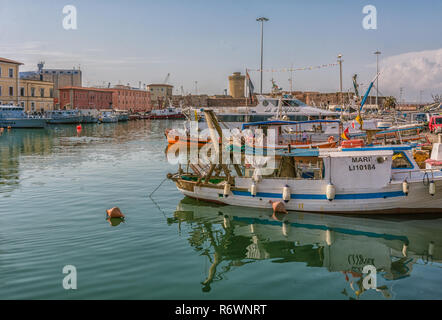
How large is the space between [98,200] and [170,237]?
6.29 metres

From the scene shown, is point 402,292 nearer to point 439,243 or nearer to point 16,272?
point 439,243

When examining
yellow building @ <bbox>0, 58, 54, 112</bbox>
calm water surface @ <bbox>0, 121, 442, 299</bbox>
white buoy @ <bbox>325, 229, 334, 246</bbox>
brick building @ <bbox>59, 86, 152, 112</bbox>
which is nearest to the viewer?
calm water surface @ <bbox>0, 121, 442, 299</bbox>

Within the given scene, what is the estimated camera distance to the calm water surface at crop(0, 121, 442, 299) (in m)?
9.52


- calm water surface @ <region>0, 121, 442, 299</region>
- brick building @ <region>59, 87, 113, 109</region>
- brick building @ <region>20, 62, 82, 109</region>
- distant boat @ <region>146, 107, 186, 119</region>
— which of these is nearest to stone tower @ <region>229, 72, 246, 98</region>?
distant boat @ <region>146, 107, 186, 119</region>

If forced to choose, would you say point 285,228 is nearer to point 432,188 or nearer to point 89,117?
point 432,188

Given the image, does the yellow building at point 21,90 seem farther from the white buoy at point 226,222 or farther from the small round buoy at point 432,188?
the small round buoy at point 432,188

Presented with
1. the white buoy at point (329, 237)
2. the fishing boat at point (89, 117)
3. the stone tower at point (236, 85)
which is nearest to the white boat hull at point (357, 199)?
the white buoy at point (329, 237)

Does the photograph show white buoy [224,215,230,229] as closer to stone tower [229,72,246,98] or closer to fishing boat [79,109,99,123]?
fishing boat [79,109,99,123]

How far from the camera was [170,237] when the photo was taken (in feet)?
43.9

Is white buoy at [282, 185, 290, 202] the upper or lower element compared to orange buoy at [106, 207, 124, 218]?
upper

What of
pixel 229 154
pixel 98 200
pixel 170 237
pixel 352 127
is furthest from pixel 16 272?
pixel 352 127

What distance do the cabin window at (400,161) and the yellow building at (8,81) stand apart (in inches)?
3476

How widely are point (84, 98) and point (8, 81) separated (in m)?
37.6

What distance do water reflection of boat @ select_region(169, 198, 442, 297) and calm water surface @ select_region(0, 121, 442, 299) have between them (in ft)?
0.11
